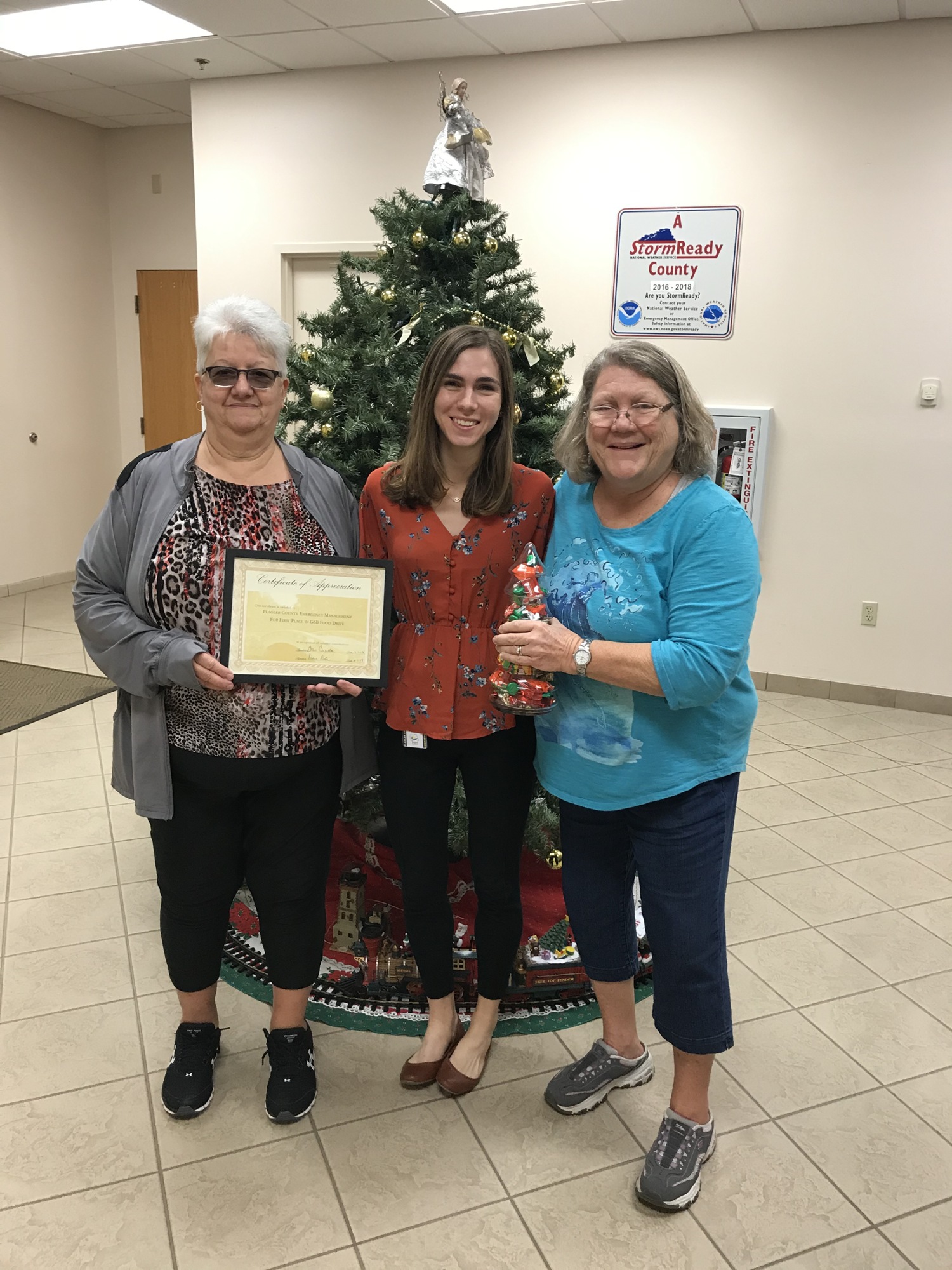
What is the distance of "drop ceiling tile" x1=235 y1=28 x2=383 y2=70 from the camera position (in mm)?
4457

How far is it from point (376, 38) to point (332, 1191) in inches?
188

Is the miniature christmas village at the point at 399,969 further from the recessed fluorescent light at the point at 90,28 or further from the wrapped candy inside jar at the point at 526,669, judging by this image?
the recessed fluorescent light at the point at 90,28

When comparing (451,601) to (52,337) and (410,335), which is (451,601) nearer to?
(410,335)

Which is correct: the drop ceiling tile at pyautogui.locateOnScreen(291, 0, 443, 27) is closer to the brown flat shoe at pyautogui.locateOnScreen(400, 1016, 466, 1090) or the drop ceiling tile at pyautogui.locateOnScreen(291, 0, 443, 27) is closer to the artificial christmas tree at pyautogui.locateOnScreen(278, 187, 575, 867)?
the artificial christmas tree at pyautogui.locateOnScreen(278, 187, 575, 867)

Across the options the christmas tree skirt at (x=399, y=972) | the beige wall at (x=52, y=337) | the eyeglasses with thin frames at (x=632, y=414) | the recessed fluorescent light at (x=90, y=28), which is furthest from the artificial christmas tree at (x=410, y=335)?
the beige wall at (x=52, y=337)

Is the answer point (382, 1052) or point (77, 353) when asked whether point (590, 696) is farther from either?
point (77, 353)

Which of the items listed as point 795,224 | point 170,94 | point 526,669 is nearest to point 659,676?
point 526,669

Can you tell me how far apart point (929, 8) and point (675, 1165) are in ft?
14.6

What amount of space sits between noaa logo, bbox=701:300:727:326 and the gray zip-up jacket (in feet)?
11.2

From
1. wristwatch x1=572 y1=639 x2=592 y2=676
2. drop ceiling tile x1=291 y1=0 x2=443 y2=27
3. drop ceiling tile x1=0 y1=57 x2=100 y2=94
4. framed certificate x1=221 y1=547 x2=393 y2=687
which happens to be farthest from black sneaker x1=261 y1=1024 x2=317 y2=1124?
drop ceiling tile x1=0 y1=57 x2=100 y2=94

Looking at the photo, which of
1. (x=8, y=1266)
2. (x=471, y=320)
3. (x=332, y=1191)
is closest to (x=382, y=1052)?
(x=332, y=1191)

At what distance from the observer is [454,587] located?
1709 mm

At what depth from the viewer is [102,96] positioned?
5.83 m

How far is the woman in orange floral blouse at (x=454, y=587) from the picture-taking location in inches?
66.3
